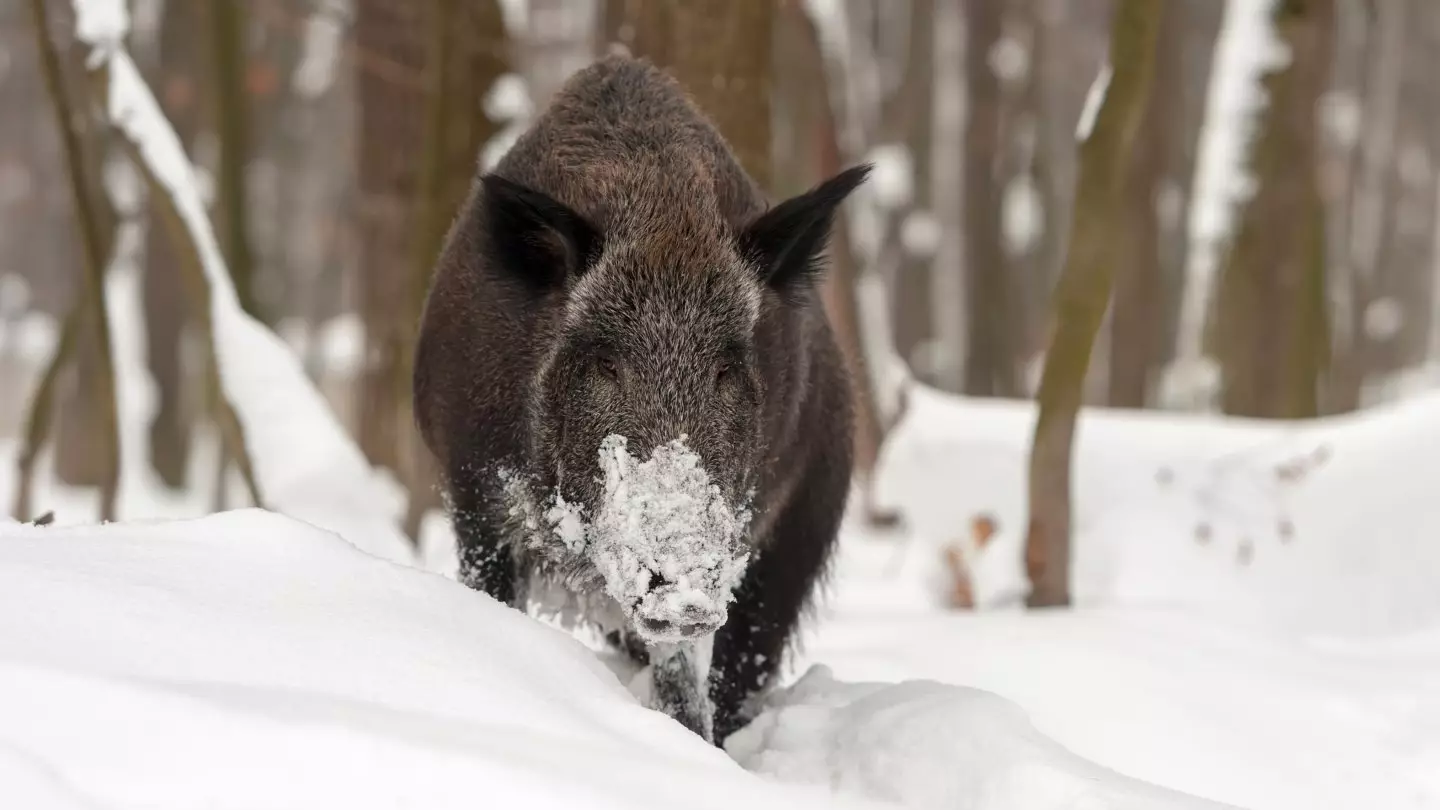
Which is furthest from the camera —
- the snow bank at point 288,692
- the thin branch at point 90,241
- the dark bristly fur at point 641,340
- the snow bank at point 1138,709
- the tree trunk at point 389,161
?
the tree trunk at point 389,161

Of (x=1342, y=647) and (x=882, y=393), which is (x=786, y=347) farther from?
(x=882, y=393)

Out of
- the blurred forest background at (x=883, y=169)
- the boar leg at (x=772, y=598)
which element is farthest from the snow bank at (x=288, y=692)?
the blurred forest background at (x=883, y=169)

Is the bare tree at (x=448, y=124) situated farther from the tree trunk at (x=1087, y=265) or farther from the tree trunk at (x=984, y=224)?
the tree trunk at (x=984, y=224)

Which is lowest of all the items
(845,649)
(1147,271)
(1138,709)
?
(845,649)

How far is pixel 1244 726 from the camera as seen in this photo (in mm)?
4391

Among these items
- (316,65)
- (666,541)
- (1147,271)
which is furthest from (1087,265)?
(316,65)

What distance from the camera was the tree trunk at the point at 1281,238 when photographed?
8.55m

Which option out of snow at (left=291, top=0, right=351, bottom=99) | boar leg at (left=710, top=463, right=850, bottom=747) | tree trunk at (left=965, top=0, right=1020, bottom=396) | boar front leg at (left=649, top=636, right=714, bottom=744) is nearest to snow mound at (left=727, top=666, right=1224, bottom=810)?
boar front leg at (left=649, top=636, right=714, bottom=744)

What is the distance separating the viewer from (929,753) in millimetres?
3100

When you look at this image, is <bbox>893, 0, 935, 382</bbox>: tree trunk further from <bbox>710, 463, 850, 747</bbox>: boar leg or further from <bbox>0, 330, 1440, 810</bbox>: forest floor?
<bbox>710, 463, 850, 747</bbox>: boar leg

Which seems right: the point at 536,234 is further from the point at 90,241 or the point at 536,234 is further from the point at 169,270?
→ the point at 169,270

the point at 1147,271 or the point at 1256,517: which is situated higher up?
the point at 1147,271

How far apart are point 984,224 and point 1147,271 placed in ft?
8.64

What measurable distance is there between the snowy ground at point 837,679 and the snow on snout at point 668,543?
197 millimetres
